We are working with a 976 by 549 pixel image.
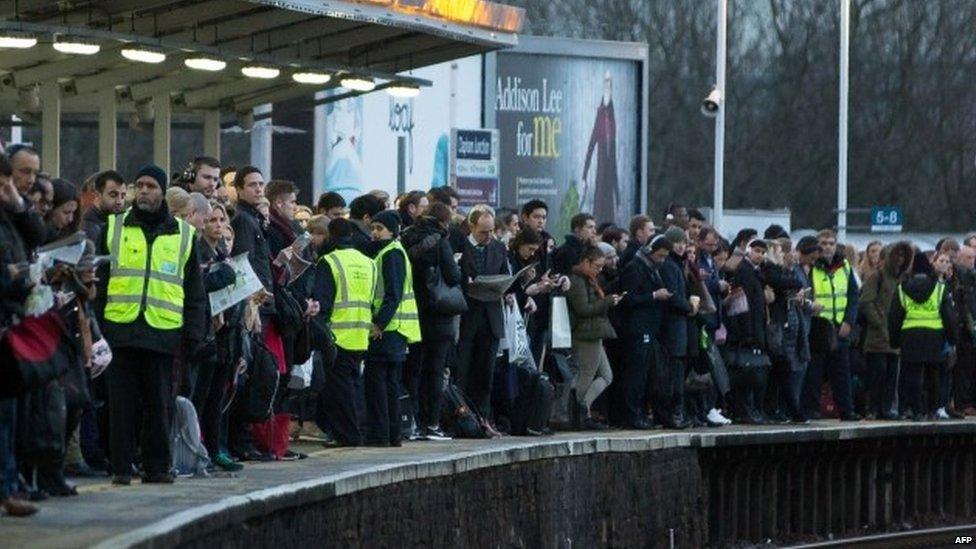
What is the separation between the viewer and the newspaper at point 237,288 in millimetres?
16938

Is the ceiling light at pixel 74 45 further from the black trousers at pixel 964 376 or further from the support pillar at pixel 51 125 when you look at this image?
the black trousers at pixel 964 376

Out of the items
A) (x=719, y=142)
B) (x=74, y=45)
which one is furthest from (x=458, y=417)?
(x=719, y=142)

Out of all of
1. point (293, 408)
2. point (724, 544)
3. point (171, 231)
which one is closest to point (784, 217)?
point (724, 544)

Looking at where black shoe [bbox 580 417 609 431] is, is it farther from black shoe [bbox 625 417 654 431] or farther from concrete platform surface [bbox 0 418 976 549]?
concrete platform surface [bbox 0 418 976 549]

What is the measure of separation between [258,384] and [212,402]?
0.57 metres

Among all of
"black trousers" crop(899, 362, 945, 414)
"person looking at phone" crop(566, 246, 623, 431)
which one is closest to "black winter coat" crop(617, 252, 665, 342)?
"person looking at phone" crop(566, 246, 623, 431)

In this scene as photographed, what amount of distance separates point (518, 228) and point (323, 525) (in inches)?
297

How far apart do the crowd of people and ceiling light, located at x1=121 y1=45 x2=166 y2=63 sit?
7.62 feet

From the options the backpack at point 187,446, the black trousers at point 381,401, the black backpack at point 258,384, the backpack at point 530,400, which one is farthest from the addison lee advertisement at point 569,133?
the backpack at point 187,446

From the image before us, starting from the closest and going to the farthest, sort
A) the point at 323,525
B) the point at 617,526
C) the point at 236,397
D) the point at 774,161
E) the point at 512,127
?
1. the point at 323,525
2. the point at 236,397
3. the point at 617,526
4. the point at 512,127
5. the point at 774,161

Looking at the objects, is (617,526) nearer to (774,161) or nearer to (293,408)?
(293,408)

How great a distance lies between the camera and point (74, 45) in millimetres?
21328

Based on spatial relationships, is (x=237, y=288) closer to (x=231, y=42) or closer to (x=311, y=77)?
(x=231, y=42)

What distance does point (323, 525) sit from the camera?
619 inches
